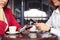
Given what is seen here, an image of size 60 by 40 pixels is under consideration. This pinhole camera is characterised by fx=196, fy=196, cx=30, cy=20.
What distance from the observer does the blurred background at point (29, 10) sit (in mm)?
3668

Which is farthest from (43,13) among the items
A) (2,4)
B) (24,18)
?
(2,4)

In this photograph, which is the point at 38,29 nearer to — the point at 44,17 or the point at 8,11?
the point at 8,11

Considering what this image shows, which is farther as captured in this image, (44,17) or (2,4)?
(44,17)

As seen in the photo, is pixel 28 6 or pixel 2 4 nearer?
pixel 2 4

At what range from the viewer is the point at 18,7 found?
383cm

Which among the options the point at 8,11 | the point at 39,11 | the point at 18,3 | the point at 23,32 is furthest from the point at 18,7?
the point at 23,32

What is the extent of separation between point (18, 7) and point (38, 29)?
2081 mm

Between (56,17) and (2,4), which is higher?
(2,4)

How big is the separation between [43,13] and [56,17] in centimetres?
154

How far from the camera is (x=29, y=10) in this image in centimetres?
376

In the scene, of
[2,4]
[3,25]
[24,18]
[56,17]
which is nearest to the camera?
[3,25]

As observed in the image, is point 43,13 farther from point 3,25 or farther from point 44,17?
point 3,25

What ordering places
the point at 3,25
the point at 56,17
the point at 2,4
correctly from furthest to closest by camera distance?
the point at 56,17, the point at 2,4, the point at 3,25

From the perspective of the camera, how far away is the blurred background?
3.67m
